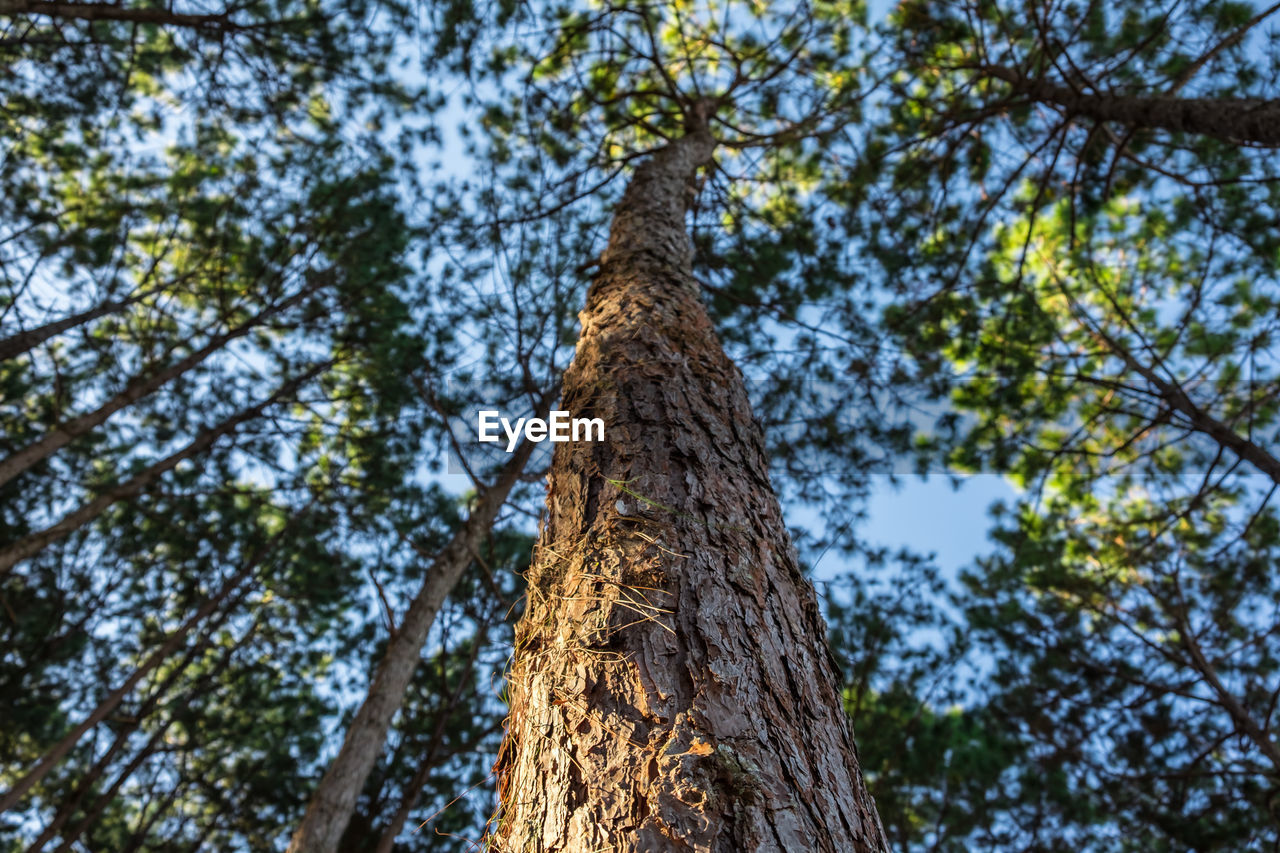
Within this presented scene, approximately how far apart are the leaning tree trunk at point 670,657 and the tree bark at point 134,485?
493cm

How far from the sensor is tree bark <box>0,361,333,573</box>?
4.57 meters

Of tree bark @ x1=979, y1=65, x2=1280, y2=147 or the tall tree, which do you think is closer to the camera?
the tall tree

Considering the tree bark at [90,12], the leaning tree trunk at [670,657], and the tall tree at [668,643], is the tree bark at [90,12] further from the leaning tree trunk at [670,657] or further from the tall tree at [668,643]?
the leaning tree trunk at [670,657]

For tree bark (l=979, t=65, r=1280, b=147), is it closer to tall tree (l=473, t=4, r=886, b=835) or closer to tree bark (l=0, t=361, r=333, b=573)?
tall tree (l=473, t=4, r=886, b=835)

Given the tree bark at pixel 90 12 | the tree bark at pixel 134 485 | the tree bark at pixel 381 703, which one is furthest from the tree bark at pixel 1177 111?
the tree bark at pixel 134 485

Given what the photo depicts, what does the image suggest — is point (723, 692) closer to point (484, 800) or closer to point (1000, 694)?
point (484, 800)

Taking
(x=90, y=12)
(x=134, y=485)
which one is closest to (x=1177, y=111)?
(x=90, y=12)

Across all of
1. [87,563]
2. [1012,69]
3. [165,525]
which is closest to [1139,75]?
[1012,69]

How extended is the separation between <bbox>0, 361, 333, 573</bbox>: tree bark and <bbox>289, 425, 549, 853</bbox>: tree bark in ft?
9.15

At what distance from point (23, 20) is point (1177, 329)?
933 centimetres

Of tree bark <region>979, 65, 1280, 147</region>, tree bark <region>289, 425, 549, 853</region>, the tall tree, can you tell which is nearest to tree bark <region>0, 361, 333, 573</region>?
tree bark <region>289, 425, 549, 853</region>

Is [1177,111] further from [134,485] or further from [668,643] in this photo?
[134,485]

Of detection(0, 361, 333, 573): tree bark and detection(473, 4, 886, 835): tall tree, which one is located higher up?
detection(0, 361, 333, 573): tree bark

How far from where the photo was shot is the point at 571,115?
5.60m
